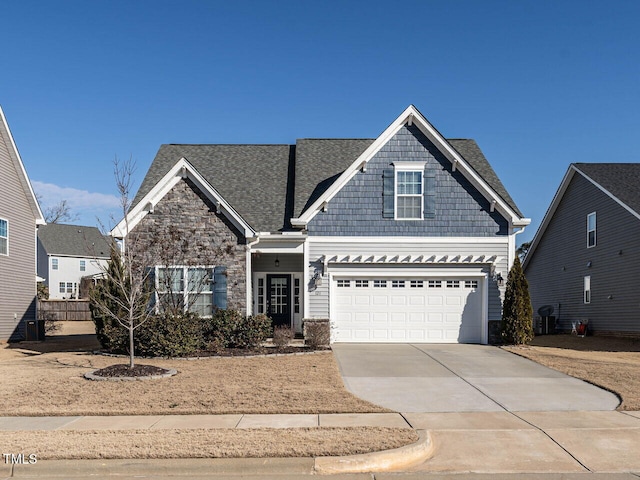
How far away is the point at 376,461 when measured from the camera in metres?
6.83

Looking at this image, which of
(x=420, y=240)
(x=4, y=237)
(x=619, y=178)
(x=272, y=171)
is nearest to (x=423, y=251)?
(x=420, y=240)

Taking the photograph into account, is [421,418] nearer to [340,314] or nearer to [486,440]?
[486,440]

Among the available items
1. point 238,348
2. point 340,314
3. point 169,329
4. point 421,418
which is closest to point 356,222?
point 340,314

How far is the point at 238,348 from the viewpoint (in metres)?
17.3

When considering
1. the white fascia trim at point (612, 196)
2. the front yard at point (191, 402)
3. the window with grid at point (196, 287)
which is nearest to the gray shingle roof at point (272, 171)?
the window with grid at point (196, 287)

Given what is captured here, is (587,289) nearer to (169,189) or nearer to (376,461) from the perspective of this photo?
(169,189)

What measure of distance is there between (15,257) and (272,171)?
10.6 meters

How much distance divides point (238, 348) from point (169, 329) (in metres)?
2.28

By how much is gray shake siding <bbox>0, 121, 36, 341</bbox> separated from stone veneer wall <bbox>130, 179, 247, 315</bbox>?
7182 millimetres

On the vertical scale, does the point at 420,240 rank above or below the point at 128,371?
above

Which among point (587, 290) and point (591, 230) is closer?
point (591, 230)

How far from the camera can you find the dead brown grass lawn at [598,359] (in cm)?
1177

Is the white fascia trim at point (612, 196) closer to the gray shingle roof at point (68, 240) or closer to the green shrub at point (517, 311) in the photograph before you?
the green shrub at point (517, 311)

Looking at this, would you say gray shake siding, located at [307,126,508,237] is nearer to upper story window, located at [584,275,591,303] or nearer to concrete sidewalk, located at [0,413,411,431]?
upper story window, located at [584,275,591,303]
